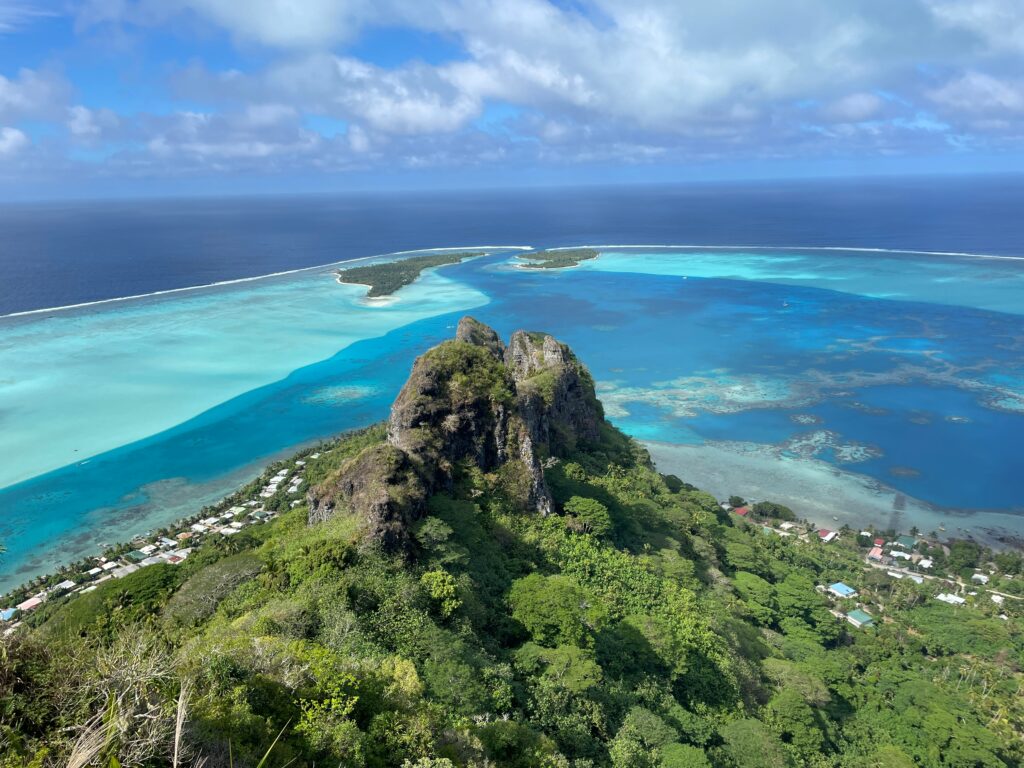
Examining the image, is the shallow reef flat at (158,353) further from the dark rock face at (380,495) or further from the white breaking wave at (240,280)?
the dark rock face at (380,495)

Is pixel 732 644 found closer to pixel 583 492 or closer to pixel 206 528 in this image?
pixel 583 492

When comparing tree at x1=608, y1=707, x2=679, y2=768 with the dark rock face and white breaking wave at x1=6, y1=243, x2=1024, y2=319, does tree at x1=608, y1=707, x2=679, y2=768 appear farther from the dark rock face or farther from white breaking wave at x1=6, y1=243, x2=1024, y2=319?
white breaking wave at x1=6, y1=243, x2=1024, y2=319

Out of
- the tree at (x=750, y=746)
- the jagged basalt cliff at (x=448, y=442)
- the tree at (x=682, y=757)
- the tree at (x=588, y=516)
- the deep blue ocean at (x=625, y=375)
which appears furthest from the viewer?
the deep blue ocean at (x=625, y=375)

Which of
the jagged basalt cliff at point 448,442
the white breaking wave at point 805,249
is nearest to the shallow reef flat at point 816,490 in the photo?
the jagged basalt cliff at point 448,442

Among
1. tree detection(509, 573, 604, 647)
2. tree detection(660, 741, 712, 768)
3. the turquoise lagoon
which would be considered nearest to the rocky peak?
the turquoise lagoon

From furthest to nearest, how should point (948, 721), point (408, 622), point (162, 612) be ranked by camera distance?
point (948, 721)
point (162, 612)
point (408, 622)

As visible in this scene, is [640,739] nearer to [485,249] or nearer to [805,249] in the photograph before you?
[485,249]

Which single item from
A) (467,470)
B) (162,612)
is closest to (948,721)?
(467,470)
